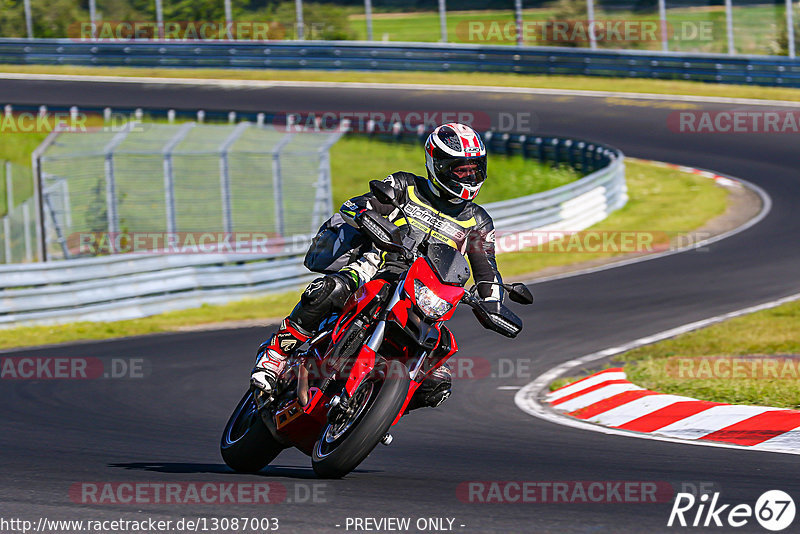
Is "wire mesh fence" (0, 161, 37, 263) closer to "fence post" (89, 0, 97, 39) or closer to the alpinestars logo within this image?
the alpinestars logo

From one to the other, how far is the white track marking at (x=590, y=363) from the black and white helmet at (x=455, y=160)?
8.79ft

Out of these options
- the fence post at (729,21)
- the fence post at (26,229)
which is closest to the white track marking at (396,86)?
the fence post at (729,21)

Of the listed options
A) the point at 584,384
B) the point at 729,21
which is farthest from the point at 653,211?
the point at 729,21

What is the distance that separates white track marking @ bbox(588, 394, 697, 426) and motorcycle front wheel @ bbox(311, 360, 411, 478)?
11.7 feet

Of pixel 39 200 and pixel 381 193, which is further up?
pixel 381 193

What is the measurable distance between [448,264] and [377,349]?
63cm

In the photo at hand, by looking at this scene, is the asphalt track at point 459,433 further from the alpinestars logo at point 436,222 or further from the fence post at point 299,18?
the fence post at point 299,18

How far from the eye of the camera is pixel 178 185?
19734 mm

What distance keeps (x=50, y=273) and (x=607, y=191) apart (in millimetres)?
11985

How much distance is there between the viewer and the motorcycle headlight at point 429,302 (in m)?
6.17
